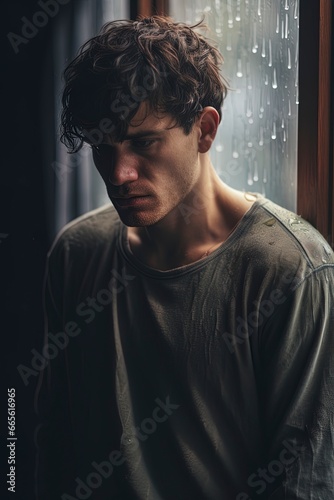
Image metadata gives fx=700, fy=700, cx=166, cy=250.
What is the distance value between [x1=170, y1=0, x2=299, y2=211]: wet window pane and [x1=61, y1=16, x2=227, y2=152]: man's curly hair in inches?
1.4

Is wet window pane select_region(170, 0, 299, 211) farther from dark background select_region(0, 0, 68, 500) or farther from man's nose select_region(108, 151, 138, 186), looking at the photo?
dark background select_region(0, 0, 68, 500)

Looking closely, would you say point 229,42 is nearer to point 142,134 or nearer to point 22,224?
point 142,134

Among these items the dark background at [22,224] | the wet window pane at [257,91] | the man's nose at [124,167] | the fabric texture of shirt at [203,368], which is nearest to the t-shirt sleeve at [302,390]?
the fabric texture of shirt at [203,368]

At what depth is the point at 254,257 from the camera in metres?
1.12

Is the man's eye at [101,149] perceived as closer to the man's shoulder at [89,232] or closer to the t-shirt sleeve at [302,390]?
the man's shoulder at [89,232]

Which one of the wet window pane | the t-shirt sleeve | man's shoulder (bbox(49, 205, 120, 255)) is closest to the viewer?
the t-shirt sleeve

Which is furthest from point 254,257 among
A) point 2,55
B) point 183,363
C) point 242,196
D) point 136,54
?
point 2,55

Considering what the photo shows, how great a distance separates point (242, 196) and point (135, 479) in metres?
0.51

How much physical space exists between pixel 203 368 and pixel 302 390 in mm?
170

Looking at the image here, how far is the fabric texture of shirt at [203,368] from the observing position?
1074 millimetres

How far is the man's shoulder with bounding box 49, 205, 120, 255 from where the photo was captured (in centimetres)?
131

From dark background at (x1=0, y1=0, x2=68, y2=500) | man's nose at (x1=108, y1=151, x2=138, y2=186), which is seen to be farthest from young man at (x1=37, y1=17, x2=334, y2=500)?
dark background at (x1=0, y1=0, x2=68, y2=500)

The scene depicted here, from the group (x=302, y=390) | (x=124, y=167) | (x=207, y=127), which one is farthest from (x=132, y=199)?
(x=302, y=390)

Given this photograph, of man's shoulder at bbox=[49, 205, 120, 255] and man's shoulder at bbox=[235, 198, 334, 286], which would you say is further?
man's shoulder at bbox=[49, 205, 120, 255]
